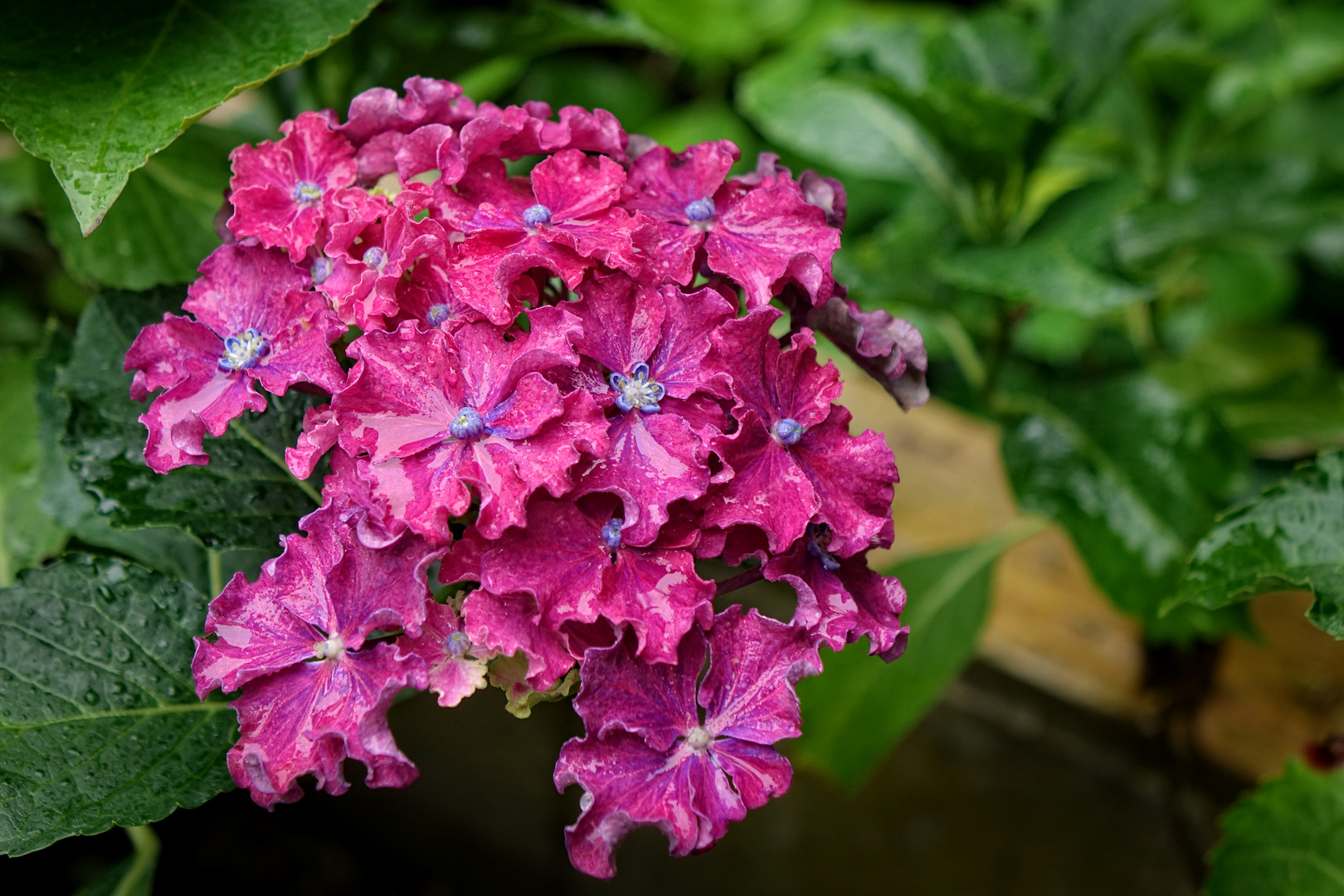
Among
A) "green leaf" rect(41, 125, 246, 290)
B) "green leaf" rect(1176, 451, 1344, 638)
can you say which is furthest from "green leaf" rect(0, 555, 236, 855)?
"green leaf" rect(1176, 451, 1344, 638)

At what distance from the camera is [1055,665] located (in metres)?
1.26

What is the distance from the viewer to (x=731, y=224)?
551mm

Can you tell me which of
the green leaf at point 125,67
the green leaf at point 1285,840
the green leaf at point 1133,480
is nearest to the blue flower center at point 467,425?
the green leaf at point 125,67

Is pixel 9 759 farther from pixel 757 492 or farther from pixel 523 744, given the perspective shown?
pixel 523 744

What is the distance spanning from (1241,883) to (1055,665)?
1.38 feet

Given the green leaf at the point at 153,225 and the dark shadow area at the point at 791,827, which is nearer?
the green leaf at the point at 153,225

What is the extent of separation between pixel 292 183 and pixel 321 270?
70mm

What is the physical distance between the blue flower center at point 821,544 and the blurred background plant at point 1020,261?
259 mm

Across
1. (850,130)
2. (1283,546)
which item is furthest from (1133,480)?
(850,130)

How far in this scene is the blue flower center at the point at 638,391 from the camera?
0.49m

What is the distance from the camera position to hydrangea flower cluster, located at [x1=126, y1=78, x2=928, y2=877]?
465mm

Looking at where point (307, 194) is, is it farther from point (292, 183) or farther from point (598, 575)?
point (598, 575)

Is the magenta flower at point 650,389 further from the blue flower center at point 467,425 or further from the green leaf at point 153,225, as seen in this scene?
the green leaf at point 153,225

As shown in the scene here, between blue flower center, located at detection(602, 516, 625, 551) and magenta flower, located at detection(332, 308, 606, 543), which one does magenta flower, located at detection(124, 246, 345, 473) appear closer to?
magenta flower, located at detection(332, 308, 606, 543)
